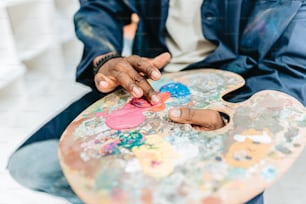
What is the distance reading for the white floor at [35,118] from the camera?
0.80 m

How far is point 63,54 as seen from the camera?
1519 millimetres

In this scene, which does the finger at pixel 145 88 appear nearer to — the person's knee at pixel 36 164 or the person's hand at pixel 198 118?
the person's hand at pixel 198 118

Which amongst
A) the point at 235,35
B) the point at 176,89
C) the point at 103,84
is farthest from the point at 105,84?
the point at 235,35

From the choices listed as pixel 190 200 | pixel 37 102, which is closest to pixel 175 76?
pixel 190 200

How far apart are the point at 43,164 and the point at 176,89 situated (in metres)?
0.25

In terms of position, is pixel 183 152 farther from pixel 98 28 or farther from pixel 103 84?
pixel 98 28

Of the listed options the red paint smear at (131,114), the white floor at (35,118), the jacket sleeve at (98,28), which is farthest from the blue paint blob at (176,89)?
the white floor at (35,118)

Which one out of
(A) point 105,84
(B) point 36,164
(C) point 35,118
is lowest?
(C) point 35,118

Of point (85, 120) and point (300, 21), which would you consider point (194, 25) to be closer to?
point (300, 21)

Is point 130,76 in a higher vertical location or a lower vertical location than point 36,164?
higher

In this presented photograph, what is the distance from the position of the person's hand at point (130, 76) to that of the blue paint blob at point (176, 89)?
38 millimetres

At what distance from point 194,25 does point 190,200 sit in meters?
0.45

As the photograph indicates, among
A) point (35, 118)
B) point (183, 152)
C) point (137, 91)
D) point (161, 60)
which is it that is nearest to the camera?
point (183, 152)

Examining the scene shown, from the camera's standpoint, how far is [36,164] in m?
0.54
